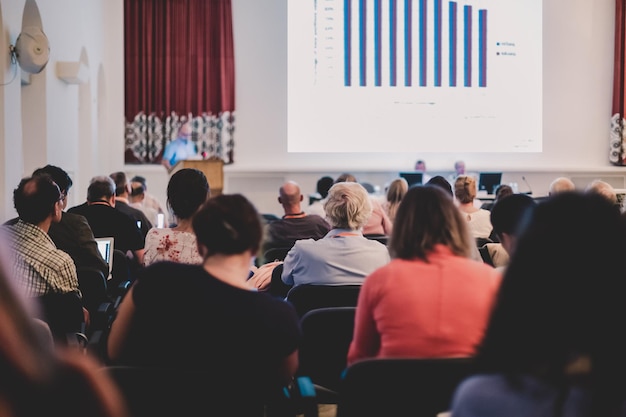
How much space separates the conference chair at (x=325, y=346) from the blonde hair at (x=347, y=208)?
0.97m

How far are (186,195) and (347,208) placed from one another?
2.50 feet

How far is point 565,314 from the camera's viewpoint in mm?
1201

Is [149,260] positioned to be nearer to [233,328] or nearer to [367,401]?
[233,328]

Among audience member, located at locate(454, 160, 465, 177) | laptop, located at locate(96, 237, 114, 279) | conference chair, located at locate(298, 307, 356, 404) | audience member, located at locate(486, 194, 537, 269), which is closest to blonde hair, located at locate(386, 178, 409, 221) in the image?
laptop, located at locate(96, 237, 114, 279)

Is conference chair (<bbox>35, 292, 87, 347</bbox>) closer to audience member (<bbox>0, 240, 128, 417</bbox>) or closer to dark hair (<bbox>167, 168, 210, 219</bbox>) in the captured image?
dark hair (<bbox>167, 168, 210, 219</bbox>)

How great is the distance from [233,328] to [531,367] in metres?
0.94

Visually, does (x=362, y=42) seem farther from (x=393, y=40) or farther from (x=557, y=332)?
(x=557, y=332)

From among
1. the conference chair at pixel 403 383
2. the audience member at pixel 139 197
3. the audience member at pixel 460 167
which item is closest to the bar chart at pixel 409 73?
the audience member at pixel 460 167

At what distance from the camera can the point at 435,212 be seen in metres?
2.35

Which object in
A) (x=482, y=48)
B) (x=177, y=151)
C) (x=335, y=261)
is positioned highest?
(x=482, y=48)

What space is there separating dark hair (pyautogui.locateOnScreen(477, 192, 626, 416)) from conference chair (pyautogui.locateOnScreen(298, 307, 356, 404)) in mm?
1387

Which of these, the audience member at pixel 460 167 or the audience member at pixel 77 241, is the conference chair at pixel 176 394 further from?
the audience member at pixel 460 167

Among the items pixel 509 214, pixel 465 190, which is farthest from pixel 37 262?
pixel 465 190

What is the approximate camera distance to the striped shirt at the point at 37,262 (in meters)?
3.26
